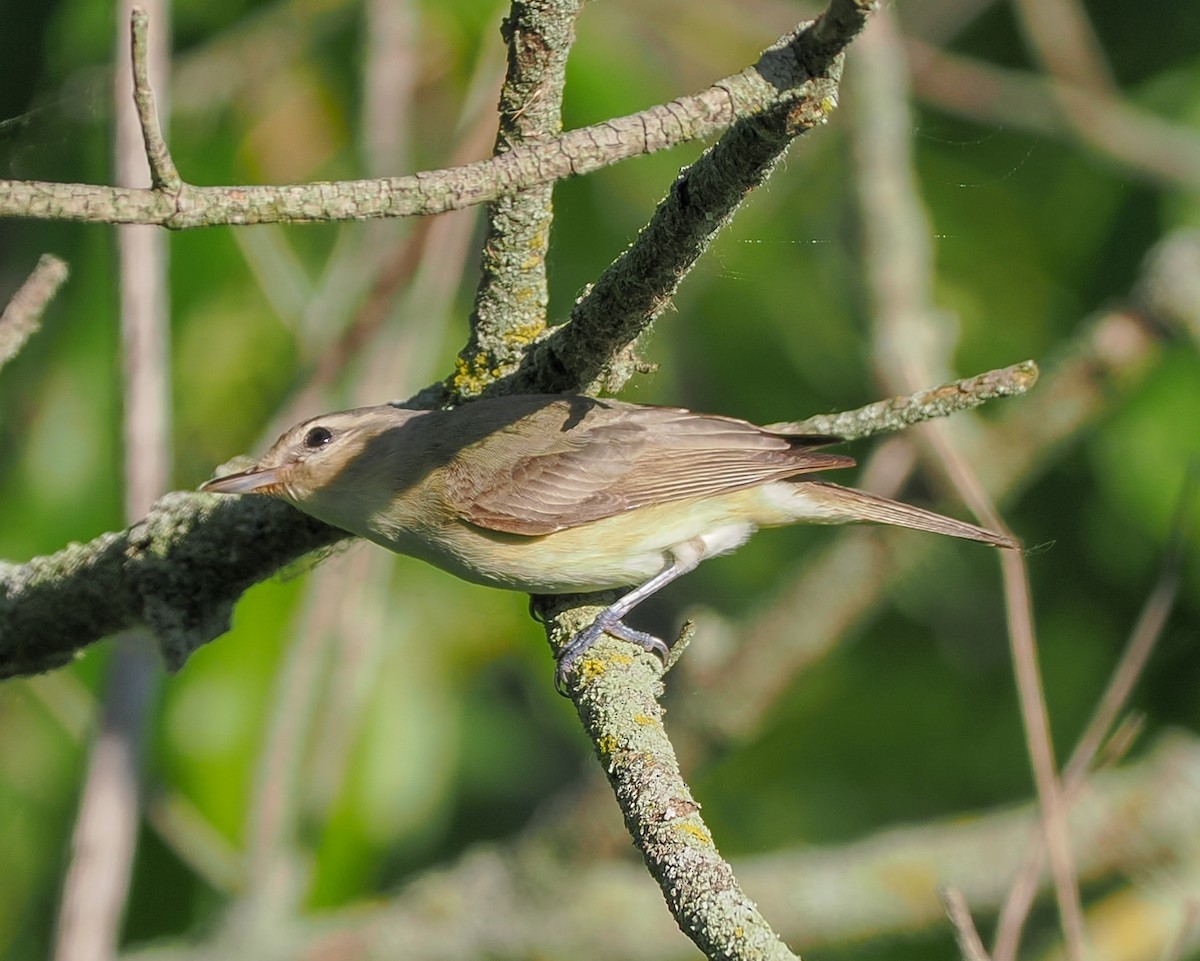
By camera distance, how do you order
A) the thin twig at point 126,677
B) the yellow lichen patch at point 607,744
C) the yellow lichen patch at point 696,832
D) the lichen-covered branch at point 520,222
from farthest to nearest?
the thin twig at point 126,677 < the lichen-covered branch at point 520,222 < the yellow lichen patch at point 607,744 < the yellow lichen patch at point 696,832

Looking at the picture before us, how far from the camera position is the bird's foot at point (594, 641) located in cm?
294

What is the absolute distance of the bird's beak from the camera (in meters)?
3.12

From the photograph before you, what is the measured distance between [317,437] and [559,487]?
0.66m

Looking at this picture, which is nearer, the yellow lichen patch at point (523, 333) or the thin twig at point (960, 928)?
the thin twig at point (960, 928)

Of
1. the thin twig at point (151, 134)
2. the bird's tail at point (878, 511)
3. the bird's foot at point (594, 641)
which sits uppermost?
the thin twig at point (151, 134)

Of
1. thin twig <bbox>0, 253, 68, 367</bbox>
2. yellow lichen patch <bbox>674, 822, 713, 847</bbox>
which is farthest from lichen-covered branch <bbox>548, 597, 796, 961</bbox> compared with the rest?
thin twig <bbox>0, 253, 68, 367</bbox>

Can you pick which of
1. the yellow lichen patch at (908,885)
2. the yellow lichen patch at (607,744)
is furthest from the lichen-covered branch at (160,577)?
the yellow lichen patch at (908,885)

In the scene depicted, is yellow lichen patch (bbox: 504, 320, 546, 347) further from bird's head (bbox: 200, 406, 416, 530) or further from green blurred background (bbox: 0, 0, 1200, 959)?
green blurred background (bbox: 0, 0, 1200, 959)

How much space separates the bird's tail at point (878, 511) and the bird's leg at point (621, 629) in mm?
421

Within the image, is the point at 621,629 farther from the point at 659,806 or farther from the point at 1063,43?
the point at 1063,43

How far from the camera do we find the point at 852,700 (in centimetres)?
611

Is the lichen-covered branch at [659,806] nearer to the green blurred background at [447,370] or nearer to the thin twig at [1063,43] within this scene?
the green blurred background at [447,370]

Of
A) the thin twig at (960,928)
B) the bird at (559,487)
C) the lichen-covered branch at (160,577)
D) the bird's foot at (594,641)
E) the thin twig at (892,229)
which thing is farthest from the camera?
the thin twig at (892,229)

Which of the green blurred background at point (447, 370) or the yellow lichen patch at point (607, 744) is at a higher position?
the green blurred background at point (447, 370)
